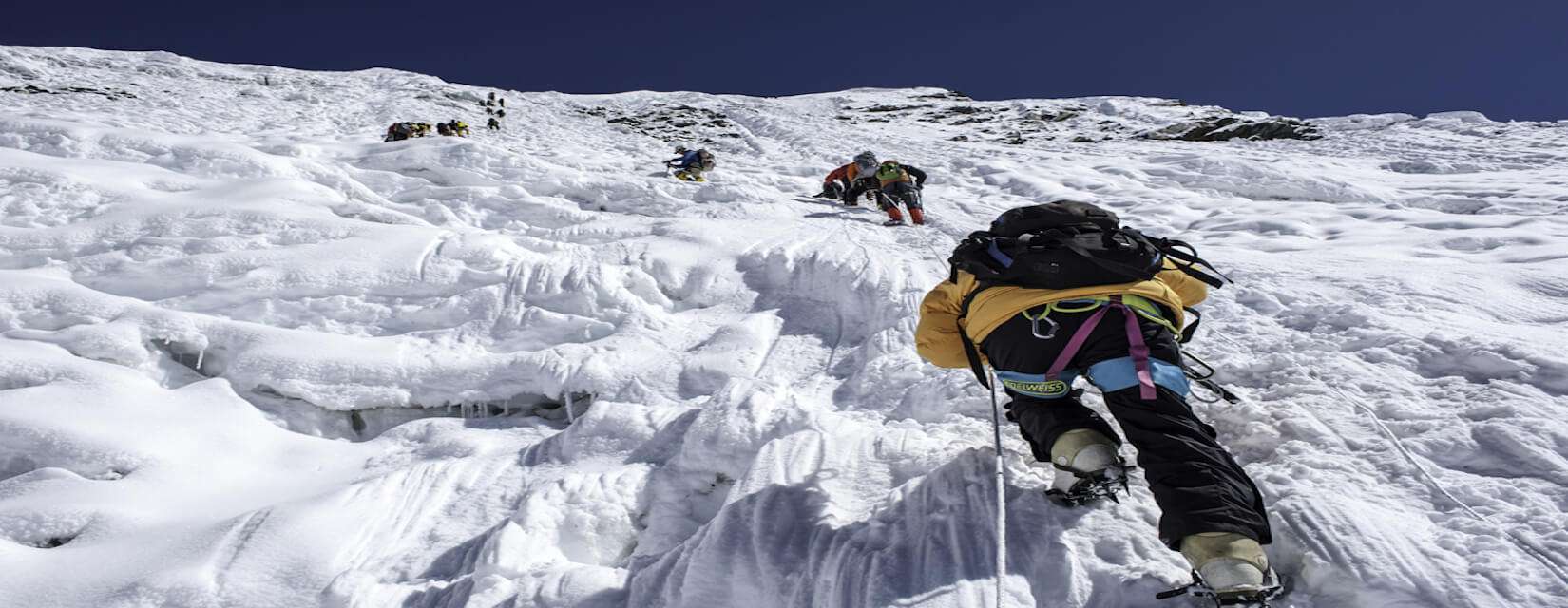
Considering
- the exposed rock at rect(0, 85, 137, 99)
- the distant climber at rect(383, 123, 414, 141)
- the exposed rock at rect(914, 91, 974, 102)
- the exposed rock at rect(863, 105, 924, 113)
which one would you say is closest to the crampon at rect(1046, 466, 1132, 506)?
the distant climber at rect(383, 123, 414, 141)

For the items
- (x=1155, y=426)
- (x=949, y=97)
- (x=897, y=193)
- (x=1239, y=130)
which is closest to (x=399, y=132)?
(x=897, y=193)

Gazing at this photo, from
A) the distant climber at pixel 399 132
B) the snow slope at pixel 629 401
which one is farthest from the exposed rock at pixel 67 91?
the snow slope at pixel 629 401

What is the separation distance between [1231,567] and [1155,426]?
38 centimetres

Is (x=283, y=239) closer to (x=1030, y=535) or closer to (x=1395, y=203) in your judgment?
(x=1030, y=535)

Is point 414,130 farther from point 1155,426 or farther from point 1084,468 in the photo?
point 1155,426

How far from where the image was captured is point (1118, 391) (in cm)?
195

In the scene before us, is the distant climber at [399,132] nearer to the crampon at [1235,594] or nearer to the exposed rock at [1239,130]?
the crampon at [1235,594]

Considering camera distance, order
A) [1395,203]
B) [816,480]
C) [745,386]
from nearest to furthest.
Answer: [816,480]
[745,386]
[1395,203]

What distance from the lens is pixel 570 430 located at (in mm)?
3303

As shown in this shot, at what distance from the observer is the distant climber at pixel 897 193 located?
7.70 m

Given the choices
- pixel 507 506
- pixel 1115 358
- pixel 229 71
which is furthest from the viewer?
pixel 229 71

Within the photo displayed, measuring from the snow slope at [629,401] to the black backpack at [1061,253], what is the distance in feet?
2.09

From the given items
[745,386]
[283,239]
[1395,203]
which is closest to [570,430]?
[745,386]

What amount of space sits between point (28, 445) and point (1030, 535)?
3.76m
